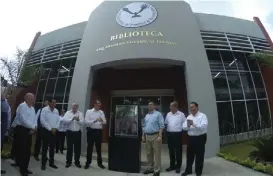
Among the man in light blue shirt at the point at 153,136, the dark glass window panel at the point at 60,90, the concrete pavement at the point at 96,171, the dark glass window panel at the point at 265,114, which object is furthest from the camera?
the dark glass window panel at the point at 60,90

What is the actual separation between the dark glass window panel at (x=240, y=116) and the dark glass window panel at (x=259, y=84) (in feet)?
5.06

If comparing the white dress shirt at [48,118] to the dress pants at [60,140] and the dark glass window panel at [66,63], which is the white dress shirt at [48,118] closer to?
the dress pants at [60,140]

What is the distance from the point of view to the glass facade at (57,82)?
14508mm

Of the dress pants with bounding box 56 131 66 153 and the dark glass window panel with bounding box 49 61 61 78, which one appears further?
the dark glass window panel with bounding box 49 61 61 78

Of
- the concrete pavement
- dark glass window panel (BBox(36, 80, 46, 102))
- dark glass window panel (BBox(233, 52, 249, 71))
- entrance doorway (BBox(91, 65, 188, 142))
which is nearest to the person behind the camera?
the concrete pavement

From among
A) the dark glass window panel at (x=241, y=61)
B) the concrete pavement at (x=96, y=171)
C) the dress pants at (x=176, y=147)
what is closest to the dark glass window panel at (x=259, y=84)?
the dark glass window panel at (x=241, y=61)

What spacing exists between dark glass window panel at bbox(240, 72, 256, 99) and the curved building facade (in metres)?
0.06

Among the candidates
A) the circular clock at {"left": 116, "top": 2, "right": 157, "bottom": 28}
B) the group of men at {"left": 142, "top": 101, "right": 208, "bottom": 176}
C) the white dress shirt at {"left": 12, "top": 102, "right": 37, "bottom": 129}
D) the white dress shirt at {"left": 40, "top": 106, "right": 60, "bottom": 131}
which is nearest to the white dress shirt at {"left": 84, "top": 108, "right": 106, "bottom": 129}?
the white dress shirt at {"left": 40, "top": 106, "right": 60, "bottom": 131}

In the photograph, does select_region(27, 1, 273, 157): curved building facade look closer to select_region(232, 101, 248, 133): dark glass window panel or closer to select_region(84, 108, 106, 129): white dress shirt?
select_region(232, 101, 248, 133): dark glass window panel

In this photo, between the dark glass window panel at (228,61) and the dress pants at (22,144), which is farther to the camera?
the dark glass window panel at (228,61)

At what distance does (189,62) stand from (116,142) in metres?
4.96

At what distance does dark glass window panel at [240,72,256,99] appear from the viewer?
1423 cm

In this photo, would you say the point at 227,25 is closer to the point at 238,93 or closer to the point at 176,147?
the point at 238,93

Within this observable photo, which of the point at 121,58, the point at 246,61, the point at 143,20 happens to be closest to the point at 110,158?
the point at 121,58
